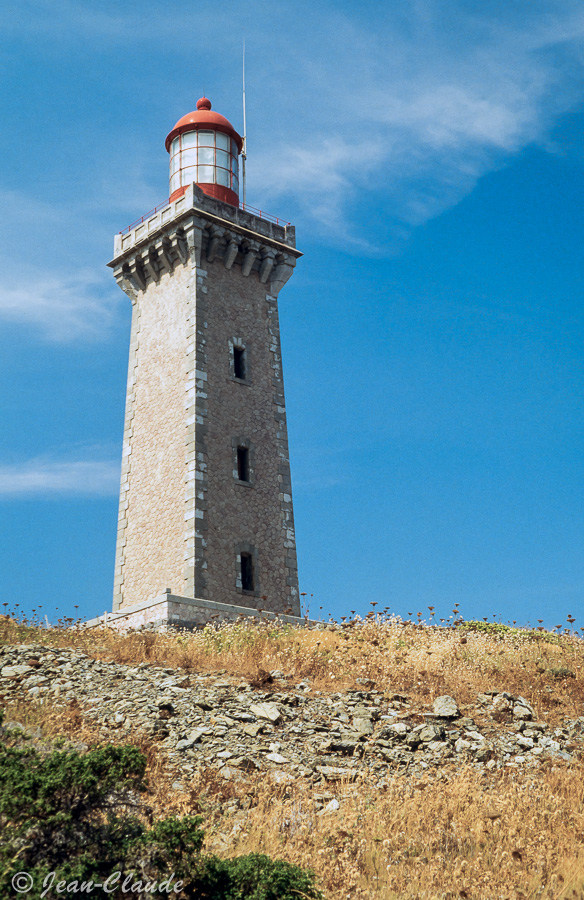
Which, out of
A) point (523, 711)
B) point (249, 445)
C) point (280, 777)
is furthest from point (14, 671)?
point (249, 445)

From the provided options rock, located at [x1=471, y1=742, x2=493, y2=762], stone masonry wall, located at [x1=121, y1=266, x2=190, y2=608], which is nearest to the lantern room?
stone masonry wall, located at [x1=121, y1=266, x2=190, y2=608]

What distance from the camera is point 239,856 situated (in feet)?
31.0

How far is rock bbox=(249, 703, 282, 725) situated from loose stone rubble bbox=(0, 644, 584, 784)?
17mm

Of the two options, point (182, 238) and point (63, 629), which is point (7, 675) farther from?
point (182, 238)

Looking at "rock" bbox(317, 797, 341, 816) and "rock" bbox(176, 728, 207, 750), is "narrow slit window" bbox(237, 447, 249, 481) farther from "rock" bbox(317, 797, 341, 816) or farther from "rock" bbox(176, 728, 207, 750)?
"rock" bbox(317, 797, 341, 816)

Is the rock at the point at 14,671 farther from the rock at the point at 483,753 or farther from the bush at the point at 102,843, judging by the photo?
the rock at the point at 483,753

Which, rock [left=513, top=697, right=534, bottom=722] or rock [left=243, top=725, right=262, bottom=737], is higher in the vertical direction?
rock [left=513, top=697, right=534, bottom=722]

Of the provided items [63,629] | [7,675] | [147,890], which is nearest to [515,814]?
[147,890]

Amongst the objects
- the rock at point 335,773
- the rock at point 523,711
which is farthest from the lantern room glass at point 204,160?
the rock at point 335,773

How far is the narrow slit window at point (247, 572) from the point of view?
26641 millimetres

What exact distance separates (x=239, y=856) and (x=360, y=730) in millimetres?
4971

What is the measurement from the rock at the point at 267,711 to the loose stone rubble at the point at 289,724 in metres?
0.02

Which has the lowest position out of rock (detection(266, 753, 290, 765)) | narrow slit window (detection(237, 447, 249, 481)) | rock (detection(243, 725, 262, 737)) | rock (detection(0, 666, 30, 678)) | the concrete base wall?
rock (detection(266, 753, 290, 765))

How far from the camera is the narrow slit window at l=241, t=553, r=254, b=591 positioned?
26.6m
